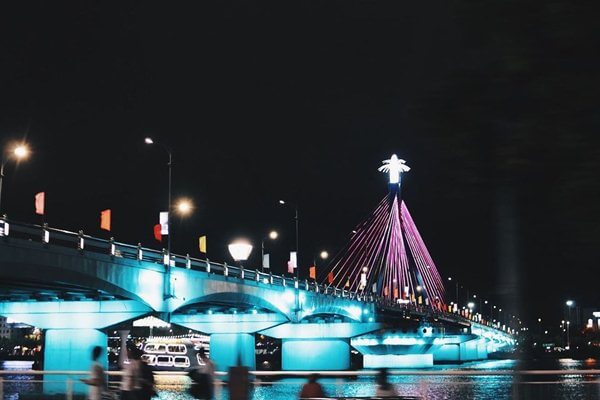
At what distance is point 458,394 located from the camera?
28.1 meters

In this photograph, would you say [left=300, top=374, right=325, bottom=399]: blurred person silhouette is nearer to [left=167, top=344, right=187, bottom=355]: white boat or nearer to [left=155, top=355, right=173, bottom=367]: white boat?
[left=155, top=355, right=173, bottom=367]: white boat

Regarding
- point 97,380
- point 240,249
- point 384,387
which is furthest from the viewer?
point 240,249

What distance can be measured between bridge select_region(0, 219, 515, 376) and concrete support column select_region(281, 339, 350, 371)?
91mm

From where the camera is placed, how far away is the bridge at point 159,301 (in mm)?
39031

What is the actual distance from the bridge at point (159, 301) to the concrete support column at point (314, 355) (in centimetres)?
9

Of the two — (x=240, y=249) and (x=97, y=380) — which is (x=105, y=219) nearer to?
(x=240, y=249)

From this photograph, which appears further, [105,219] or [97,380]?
[105,219]

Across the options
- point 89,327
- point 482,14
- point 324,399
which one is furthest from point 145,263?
point 482,14

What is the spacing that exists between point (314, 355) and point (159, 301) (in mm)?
36277

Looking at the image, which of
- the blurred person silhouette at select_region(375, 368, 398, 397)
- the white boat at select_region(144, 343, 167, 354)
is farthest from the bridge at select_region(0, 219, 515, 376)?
the white boat at select_region(144, 343, 167, 354)

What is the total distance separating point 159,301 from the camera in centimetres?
4925

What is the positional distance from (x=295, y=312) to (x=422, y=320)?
44.6 metres

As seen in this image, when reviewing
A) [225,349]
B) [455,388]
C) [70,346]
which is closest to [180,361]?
[225,349]

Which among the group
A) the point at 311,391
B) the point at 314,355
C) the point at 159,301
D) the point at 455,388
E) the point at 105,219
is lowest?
the point at 455,388
